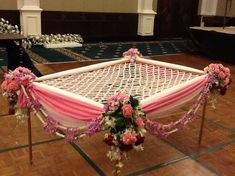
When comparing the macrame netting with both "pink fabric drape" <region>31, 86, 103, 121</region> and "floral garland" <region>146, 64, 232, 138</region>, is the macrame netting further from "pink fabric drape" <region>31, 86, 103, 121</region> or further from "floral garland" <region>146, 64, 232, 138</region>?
"pink fabric drape" <region>31, 86, 103, 121</region>

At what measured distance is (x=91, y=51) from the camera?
7262 millimetres

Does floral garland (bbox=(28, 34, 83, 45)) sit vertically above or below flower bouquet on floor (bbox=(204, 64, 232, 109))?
below

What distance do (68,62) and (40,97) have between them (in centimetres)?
382

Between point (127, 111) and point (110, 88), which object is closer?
point (127, 111)

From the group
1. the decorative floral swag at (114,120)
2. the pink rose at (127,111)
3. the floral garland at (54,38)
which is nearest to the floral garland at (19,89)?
the decorative floral swag at (114,120)

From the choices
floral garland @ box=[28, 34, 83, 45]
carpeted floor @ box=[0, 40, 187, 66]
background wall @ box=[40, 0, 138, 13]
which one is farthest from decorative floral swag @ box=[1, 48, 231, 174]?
background wall @ box=[40, 0, 138, 13]

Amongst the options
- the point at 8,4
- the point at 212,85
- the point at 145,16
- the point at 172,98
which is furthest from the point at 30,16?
the point at 172,98

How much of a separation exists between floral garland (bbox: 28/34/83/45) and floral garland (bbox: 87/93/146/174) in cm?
604

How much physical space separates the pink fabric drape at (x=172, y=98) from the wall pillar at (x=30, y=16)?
6.05 meters

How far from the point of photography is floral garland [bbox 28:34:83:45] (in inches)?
293

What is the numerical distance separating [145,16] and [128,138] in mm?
8149

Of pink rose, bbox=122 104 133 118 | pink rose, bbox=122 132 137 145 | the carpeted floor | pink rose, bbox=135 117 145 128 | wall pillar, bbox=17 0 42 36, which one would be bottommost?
the carpeted floor

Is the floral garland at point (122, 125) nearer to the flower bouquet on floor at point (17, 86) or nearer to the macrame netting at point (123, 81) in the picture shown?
the macrame netting at point (123, 81)

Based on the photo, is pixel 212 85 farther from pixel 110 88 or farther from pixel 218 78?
pixel 110 88
